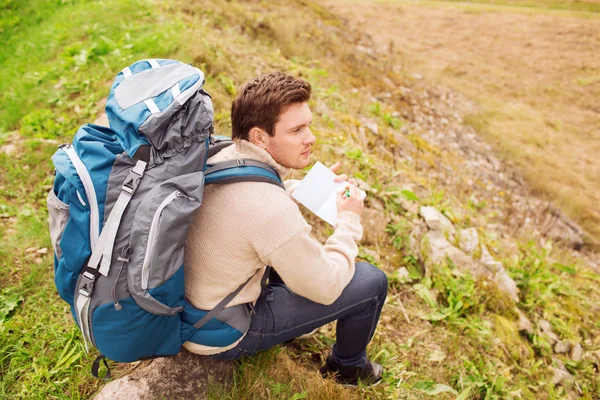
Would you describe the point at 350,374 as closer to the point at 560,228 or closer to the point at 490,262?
the point at 490,262

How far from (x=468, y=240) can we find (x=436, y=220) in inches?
19.5

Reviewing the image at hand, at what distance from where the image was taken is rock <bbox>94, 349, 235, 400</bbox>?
2.57 meters

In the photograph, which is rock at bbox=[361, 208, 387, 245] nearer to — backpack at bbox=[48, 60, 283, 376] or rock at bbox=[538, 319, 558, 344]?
rock at bbox=[538, 319, 558, 344]

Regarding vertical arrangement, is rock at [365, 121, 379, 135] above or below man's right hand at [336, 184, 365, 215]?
below

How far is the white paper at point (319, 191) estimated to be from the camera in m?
2.79

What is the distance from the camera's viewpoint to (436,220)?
201 inches

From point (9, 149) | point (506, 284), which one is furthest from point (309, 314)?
point (9, 149)

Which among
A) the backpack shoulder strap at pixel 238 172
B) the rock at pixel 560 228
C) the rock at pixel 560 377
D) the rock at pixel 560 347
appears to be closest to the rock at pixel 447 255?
the rock at pixel 560 347

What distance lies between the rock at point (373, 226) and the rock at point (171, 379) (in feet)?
8.12

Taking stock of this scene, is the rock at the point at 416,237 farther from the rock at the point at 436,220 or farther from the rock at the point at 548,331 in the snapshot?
the rock at the point at 548,331

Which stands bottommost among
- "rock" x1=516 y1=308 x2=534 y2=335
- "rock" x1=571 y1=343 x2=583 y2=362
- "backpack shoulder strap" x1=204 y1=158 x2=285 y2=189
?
"rock" x1=571 y1=343 x2=583 y2=362

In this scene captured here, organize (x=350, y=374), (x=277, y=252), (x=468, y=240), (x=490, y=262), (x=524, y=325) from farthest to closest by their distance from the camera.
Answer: (x=468, y=240)
(x=490, y=262)
(x=524, y=325)
(x=350, y=374)
(x=277, y=252)

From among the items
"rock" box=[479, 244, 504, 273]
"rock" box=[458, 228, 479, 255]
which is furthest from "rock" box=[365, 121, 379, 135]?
"rock" box=[479, 244, 504, 273]

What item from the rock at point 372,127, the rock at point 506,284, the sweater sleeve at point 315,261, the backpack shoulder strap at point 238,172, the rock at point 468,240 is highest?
the backpack shoulder strap at point 238,172
